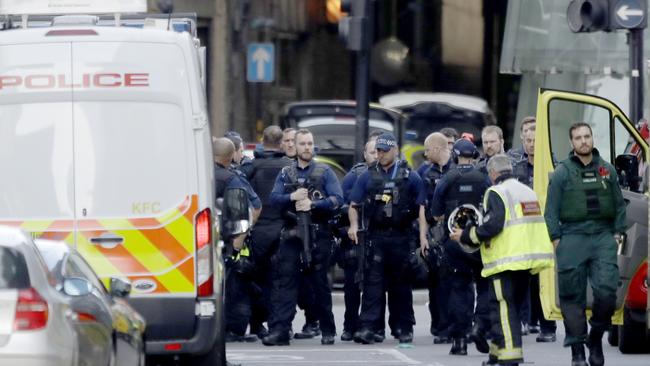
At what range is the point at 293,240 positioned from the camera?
58.1 feet

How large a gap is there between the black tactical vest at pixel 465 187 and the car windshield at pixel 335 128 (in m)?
12.8

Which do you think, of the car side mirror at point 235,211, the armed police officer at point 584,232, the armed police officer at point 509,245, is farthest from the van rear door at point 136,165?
the armed police officer at point 584,232

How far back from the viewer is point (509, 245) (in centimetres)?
1422

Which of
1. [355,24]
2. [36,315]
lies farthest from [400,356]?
[36,315]

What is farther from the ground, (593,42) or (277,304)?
(593,42)

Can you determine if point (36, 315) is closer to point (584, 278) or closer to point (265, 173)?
point (584, 278)

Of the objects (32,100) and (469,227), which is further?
(469,227)

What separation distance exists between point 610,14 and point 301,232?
3.34m

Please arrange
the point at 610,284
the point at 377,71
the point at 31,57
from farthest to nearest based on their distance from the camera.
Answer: the point at 377,71 < the point at 610,284 < the point at 31,57

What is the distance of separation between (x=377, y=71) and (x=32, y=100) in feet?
90.0

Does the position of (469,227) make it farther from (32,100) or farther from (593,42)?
(593,42)

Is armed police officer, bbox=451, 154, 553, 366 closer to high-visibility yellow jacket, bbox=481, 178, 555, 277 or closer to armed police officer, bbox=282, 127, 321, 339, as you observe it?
high-visibility yellow jacket, bbox=481, 178, 555, 277

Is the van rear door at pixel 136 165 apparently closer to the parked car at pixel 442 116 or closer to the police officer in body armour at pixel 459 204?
the police officer in body armour at pixel 459 204

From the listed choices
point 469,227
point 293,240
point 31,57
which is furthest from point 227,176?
point 31,57
